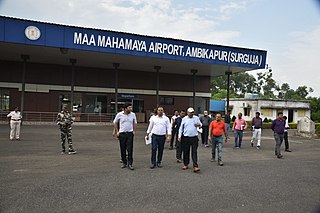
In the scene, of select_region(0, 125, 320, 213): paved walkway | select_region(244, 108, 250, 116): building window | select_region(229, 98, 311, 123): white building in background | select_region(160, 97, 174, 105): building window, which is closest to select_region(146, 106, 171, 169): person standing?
select_region(0, 125, 320, 213): paved walkway

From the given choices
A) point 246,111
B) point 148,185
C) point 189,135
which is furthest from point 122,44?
point 246,111

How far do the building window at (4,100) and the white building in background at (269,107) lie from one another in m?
28.1

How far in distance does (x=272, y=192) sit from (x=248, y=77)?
96319mm

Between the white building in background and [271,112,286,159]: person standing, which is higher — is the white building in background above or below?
above

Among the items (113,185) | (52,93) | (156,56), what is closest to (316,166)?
(113,185)

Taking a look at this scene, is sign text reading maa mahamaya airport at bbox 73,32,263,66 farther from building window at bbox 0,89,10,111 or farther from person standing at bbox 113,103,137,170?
person standing at bbox 113,103,137,170

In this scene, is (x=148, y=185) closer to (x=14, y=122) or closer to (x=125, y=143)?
(x=125, y=143)

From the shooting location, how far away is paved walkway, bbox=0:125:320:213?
4.91 metres

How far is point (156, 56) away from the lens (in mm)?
19438

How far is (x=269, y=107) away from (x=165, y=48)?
22.7 m

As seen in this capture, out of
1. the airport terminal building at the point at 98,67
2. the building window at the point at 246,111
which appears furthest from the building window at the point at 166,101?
the building window at the point at 246,111

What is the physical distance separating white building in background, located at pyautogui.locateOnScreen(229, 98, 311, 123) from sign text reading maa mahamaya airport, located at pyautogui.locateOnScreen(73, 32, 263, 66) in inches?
614

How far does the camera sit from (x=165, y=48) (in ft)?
63.9

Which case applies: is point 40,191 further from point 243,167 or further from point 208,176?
point 243,167
